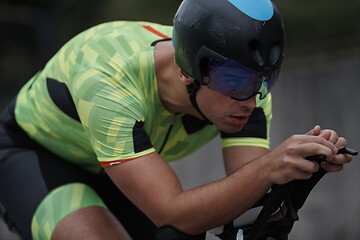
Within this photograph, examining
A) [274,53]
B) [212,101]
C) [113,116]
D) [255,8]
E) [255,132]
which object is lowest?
[255,132]

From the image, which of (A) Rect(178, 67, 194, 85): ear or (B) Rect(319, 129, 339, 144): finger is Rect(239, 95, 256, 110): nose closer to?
(A) Rect(178, 67, 194, 85): ear

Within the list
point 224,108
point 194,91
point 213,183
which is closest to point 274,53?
point 224,108

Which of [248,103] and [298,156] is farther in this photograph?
[248,103]

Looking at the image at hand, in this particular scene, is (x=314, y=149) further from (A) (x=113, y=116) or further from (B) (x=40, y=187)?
(B) (x=40, y=187)

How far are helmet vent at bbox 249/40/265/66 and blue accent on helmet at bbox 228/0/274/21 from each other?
0.11 meters

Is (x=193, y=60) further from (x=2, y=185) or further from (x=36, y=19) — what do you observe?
(x=36, y=19)

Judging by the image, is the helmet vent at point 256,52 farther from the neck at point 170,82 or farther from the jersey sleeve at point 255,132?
the jersey sleeve at point 255,132

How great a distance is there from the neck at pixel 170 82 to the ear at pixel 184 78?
10cm

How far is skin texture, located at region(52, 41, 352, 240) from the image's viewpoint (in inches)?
112

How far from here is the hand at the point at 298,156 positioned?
2.79 meters

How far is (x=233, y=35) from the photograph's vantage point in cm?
306

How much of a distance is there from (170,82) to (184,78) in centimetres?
19

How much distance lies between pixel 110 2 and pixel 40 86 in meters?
6.95

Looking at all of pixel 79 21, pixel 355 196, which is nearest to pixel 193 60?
pixel 355 196
